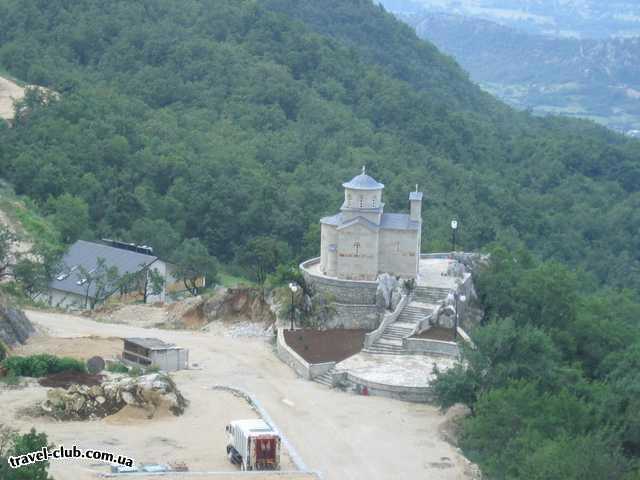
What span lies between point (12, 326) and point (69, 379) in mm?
6028

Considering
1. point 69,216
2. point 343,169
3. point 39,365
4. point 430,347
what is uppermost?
point 343,169

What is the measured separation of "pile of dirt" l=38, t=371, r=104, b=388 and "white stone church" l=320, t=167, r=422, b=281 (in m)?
11.5

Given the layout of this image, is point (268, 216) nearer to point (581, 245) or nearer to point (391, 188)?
point (391, 188)

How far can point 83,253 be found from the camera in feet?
191

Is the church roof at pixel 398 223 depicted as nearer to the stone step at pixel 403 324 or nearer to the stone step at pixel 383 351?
the stone step at pixel 403 324

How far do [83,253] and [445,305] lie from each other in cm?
1859

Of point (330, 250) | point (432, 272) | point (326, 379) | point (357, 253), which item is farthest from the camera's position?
point (432, 272)

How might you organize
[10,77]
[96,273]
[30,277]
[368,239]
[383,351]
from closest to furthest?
1. [383,351]
2. [368,239]
3. [30,277]
4. [96,273]
5. [10,77]

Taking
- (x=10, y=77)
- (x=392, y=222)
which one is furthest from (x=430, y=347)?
(x=10, y=77)

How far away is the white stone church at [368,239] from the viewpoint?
48000 mm

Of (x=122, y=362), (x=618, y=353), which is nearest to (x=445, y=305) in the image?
(x=618, y=353)

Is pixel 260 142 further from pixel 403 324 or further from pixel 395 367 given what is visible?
pixel 395 367

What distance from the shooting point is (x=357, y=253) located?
1892 inches

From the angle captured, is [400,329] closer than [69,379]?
No
